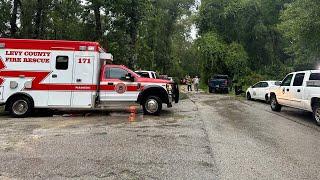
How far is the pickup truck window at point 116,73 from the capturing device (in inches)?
593

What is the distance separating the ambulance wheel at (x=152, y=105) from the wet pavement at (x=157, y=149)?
129 centimetres

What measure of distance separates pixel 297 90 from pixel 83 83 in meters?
8.21

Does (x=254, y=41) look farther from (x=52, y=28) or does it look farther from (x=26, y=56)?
(x=26, y=56)

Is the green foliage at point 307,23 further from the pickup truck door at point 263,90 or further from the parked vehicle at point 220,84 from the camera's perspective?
the parked vehicle at point 220,84

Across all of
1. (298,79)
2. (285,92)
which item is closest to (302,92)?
(298,79)

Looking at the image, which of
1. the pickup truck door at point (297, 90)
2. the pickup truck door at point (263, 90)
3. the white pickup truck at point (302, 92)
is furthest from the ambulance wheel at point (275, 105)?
the pickup truck door at point (263, 90)

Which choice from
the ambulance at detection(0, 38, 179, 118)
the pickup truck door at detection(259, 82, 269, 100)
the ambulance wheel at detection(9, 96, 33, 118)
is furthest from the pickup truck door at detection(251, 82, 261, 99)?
the ambulance wheel at detection(9, 96, 33, 118)

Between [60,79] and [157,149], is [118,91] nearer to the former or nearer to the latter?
[60,79]

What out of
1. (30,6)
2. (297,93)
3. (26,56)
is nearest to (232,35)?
(30,6)

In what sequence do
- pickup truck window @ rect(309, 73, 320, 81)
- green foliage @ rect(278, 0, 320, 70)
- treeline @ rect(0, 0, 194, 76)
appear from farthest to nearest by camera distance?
treeline @ rect(0, 0, 194, 76), green foliage @ rect(278, 0, 320, 70), pickup truck window @ rect(309, 73, 320, 81)

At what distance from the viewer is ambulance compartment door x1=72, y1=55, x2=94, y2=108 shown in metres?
14.5

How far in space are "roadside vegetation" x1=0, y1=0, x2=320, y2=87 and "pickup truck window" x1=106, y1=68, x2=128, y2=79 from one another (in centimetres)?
1131

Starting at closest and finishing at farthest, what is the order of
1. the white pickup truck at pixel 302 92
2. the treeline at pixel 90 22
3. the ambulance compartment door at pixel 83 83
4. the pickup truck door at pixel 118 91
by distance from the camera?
the white pickup truck at pixel 302 92, the ambulance compartment door at pixel 83 83, the pickup truck door at pixel 118 91, the treeline at pixel 90 22

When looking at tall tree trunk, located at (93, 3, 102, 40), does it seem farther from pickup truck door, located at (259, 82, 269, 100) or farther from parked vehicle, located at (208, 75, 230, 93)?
parked vehicle, located at (208, 75, 230, 93)
